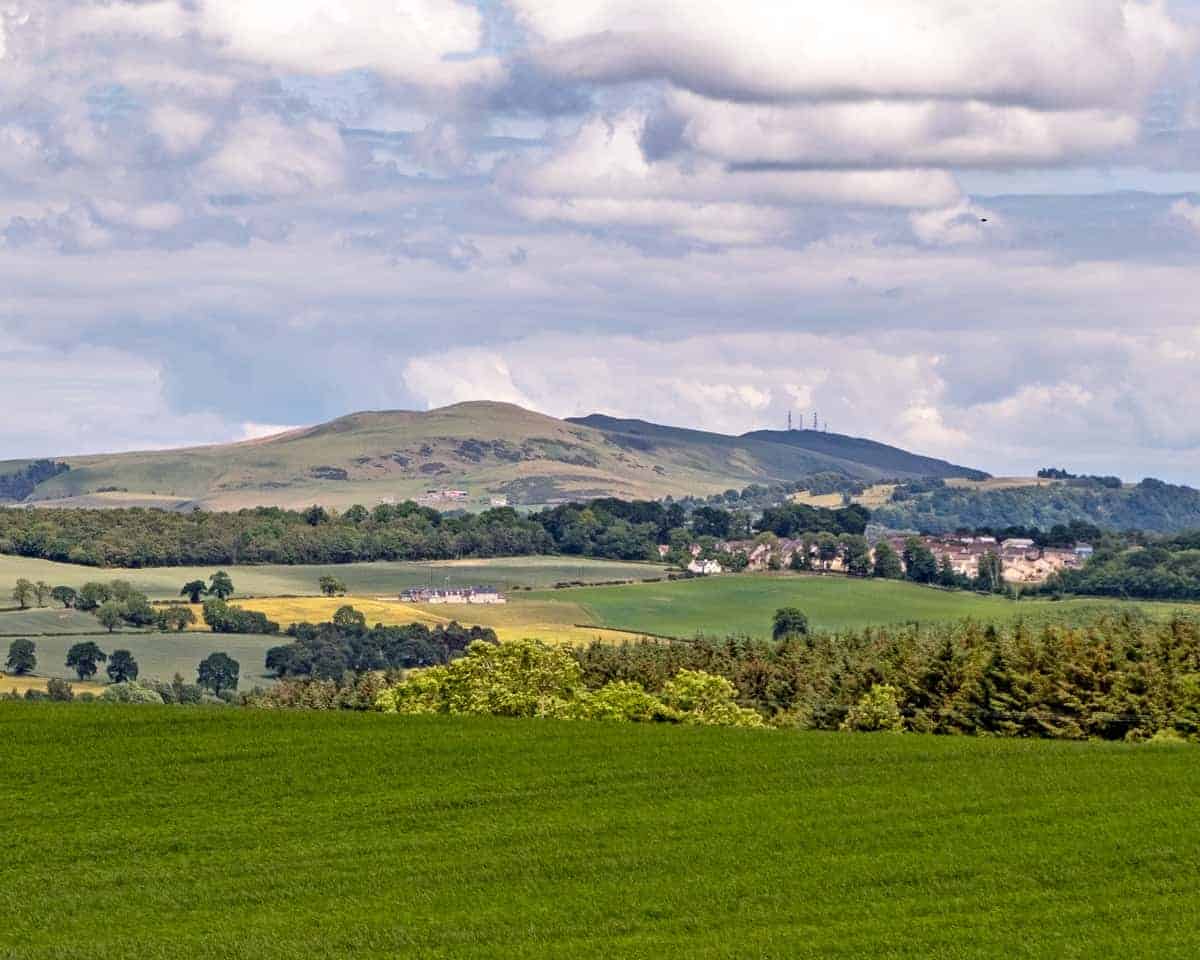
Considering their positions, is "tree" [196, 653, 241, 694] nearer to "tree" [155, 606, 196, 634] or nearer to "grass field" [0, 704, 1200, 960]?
"tree" [155, 606, 196, 634]

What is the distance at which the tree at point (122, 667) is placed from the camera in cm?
15600

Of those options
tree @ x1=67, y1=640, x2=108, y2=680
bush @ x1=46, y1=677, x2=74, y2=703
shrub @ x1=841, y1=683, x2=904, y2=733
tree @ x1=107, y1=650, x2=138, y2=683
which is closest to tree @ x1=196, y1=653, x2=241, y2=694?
tree @ x1=107, y1=650, x2=138, y2=683

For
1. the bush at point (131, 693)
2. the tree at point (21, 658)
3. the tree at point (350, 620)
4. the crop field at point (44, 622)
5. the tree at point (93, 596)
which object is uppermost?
the tree at point (93, 596)

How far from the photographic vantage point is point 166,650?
6688 inches

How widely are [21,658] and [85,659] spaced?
208 inches

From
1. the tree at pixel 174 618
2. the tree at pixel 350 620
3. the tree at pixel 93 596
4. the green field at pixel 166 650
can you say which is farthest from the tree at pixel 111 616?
the tree at pixel 350 620

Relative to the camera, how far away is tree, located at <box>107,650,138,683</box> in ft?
512

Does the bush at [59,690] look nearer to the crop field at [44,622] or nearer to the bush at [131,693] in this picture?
the bush at [131,693]

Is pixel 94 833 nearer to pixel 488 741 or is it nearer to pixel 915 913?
pixel 488 741

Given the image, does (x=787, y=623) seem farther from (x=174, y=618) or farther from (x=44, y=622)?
(x=44, y=622)

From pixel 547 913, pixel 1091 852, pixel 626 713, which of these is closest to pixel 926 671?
pixel 626 713

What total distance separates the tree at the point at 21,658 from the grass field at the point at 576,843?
317ft

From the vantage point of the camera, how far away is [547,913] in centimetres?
3897

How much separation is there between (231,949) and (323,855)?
864 cm
